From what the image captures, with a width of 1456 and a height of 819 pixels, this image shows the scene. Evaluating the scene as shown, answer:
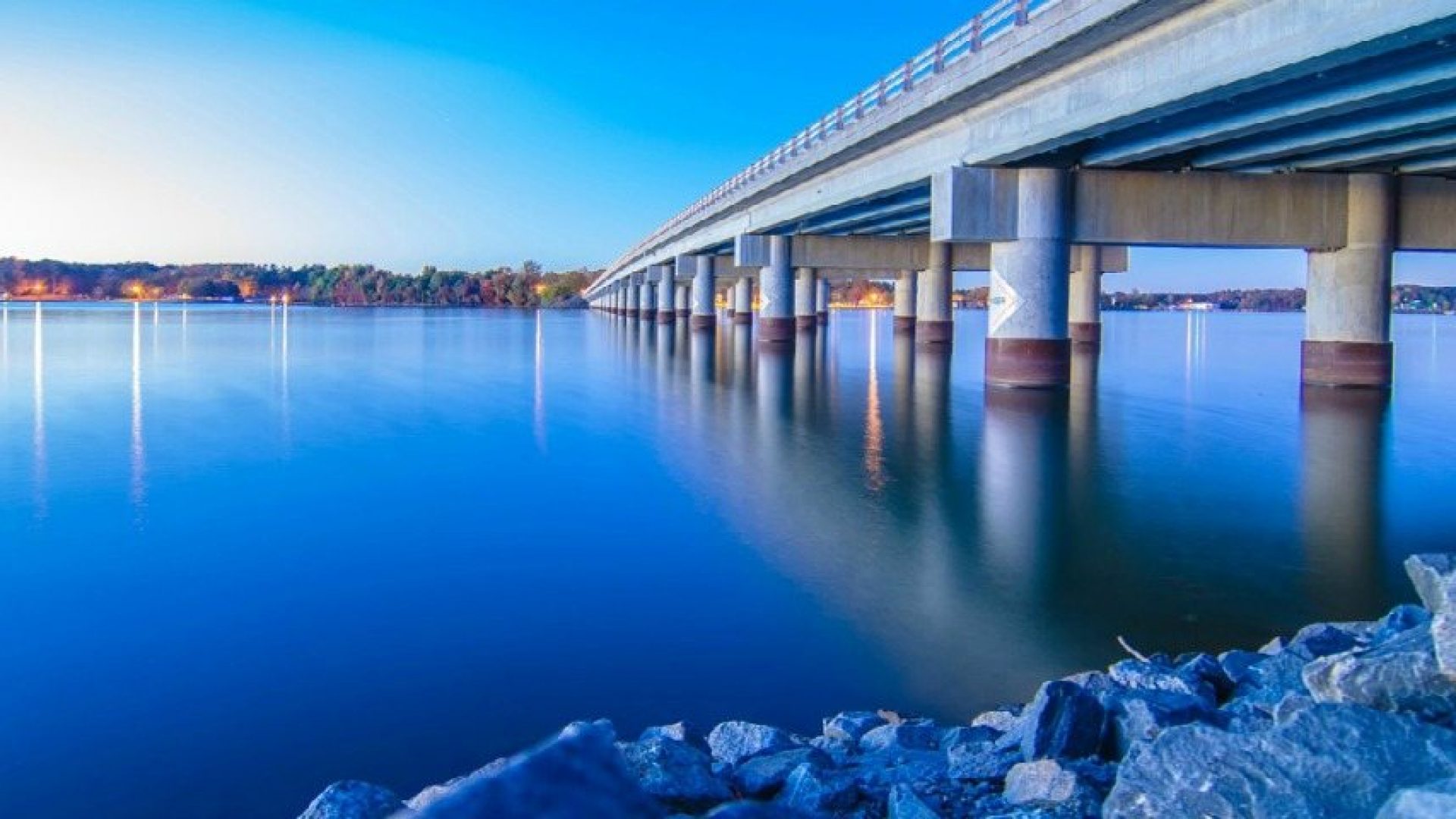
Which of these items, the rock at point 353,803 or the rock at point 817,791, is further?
the rock at point 817,791

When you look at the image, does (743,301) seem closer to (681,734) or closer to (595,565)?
(595,565)

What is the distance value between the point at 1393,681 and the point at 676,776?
2.75 m

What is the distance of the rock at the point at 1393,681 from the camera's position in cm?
423

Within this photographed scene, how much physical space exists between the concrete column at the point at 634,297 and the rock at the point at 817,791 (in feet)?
339

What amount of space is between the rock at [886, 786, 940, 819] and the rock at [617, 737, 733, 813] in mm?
754

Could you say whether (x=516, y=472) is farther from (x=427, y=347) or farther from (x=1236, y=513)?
(x=427, y=347)

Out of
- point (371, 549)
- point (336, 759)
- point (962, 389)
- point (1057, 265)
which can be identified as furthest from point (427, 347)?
point (336, 759)

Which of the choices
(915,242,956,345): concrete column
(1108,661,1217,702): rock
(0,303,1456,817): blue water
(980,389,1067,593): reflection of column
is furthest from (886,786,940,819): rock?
(915,242,956,345): concrete column

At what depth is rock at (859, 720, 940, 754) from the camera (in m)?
5.37

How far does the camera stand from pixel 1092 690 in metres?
5.77

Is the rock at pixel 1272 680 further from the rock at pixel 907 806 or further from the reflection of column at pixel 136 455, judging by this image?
the reflection of column at pixel 136 455

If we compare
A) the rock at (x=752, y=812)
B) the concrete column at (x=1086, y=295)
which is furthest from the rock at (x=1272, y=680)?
the concrete column at (x=1086, y=295)

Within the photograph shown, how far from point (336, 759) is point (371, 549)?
5.20 m

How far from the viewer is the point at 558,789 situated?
179 cm
